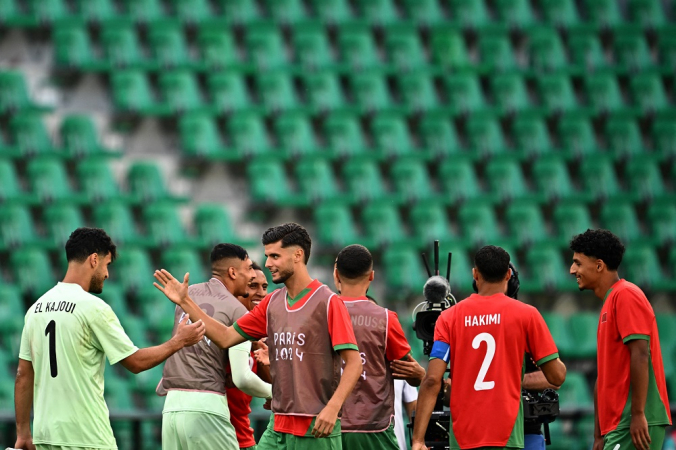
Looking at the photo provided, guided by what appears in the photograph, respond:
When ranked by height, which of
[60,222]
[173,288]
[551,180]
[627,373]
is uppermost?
[551,180]

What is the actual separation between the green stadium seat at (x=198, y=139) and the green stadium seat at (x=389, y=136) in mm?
2609

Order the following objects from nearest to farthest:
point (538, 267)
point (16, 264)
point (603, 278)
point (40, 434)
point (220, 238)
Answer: point (40, 434)
point (603, 278)
point (16, 264)
point (220, 238)
point (538, 267)

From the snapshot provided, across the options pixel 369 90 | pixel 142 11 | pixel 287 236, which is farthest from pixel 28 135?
pixel 287 236

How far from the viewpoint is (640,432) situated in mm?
5211

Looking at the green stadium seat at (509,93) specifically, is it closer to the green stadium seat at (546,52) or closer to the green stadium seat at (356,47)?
the green stadium seat at (546,52)

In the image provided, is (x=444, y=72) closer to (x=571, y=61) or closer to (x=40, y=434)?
(x=571, y=61)

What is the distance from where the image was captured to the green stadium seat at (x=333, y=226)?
14797mm

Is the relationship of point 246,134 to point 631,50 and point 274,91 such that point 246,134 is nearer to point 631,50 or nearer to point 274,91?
point 274,91

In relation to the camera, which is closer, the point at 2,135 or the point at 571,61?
the point at 2,135

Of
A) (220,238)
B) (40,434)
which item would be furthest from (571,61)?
(40,434)

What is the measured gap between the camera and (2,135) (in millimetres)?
14930

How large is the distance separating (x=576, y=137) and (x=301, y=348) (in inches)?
515

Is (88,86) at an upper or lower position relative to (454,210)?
upper

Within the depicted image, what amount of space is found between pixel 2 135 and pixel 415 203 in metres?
6.71
